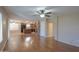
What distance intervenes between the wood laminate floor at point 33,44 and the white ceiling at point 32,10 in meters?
0.41

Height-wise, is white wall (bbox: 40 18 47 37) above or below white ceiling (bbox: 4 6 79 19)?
below

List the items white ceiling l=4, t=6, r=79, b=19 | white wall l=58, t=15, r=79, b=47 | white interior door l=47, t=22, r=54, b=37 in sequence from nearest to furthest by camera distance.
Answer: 1. white ceiling l=4, t=6, r=79, b=19
2. white wall l=58, t=15, r=79, b=47
3. white interior door l=47, t=22, r=54, b=37

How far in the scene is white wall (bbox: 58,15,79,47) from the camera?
6.10ft

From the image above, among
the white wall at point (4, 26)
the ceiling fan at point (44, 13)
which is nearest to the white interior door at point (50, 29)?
the ceiling fan at point (44, 13)

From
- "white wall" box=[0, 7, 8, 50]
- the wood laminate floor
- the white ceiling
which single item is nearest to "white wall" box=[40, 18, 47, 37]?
the wood laminate floor

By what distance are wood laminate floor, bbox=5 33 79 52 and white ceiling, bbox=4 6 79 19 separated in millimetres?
408

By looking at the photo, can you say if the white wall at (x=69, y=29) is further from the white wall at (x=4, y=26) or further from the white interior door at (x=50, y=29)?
the white wall at (x=4, y=26)

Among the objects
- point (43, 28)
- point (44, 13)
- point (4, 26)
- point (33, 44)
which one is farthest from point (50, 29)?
point (4, 26)

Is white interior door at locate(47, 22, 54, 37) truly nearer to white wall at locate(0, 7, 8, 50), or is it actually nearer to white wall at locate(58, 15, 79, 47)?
white wall at locate(58, 15, 79, 47)

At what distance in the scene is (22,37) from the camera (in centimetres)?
209

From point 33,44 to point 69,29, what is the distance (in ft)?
2.34

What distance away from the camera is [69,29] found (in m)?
1.95
